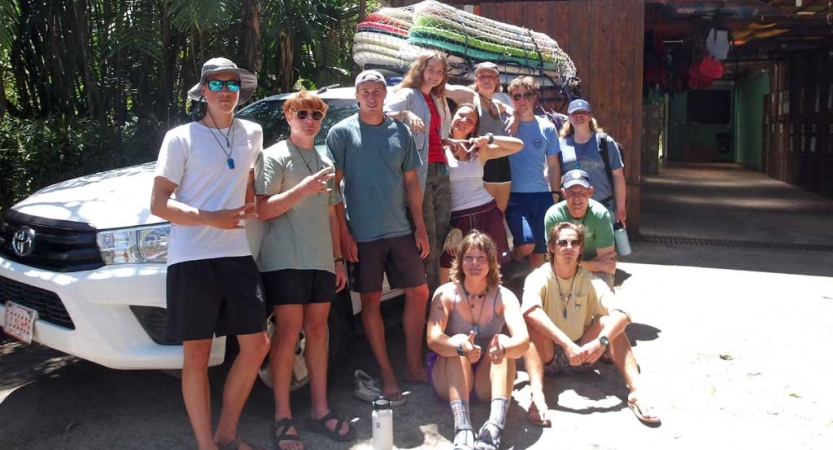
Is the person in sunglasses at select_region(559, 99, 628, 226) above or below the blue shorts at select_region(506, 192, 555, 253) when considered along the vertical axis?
above

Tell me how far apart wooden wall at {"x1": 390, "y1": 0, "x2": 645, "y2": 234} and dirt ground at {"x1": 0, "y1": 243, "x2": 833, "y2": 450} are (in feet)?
12.3

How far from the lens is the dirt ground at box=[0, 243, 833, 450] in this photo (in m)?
4.22

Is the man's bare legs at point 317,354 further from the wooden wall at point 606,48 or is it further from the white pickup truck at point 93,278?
the wooden wall at point 606,48

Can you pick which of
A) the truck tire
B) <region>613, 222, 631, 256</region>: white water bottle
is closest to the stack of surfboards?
<region>613, 222, 631, 256</region>: white water bottle

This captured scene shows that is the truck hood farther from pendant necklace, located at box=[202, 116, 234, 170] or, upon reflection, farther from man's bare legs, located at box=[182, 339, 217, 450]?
man's bare legs, located at box=[182, 339, 217, 450]

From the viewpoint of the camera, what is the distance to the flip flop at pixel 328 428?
412cm

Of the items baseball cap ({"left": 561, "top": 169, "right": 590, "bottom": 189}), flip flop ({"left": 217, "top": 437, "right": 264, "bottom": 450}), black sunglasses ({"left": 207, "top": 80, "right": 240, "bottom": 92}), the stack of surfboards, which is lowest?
flip flop ({"left": 217, "top": 437, "right": 264, "bottom": 450})

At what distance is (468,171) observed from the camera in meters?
5.20

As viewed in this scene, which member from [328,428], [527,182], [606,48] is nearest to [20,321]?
[328,428]

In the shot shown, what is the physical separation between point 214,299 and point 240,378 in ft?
1.46

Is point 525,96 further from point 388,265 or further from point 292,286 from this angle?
point 292,286

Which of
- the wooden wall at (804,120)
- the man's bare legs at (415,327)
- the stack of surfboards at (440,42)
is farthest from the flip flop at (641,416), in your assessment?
the wooden wall at (804,120)

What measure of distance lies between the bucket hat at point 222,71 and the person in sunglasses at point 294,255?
23 cm

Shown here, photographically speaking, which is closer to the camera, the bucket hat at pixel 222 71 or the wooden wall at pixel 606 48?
the bucket hat at pixel 222 71
